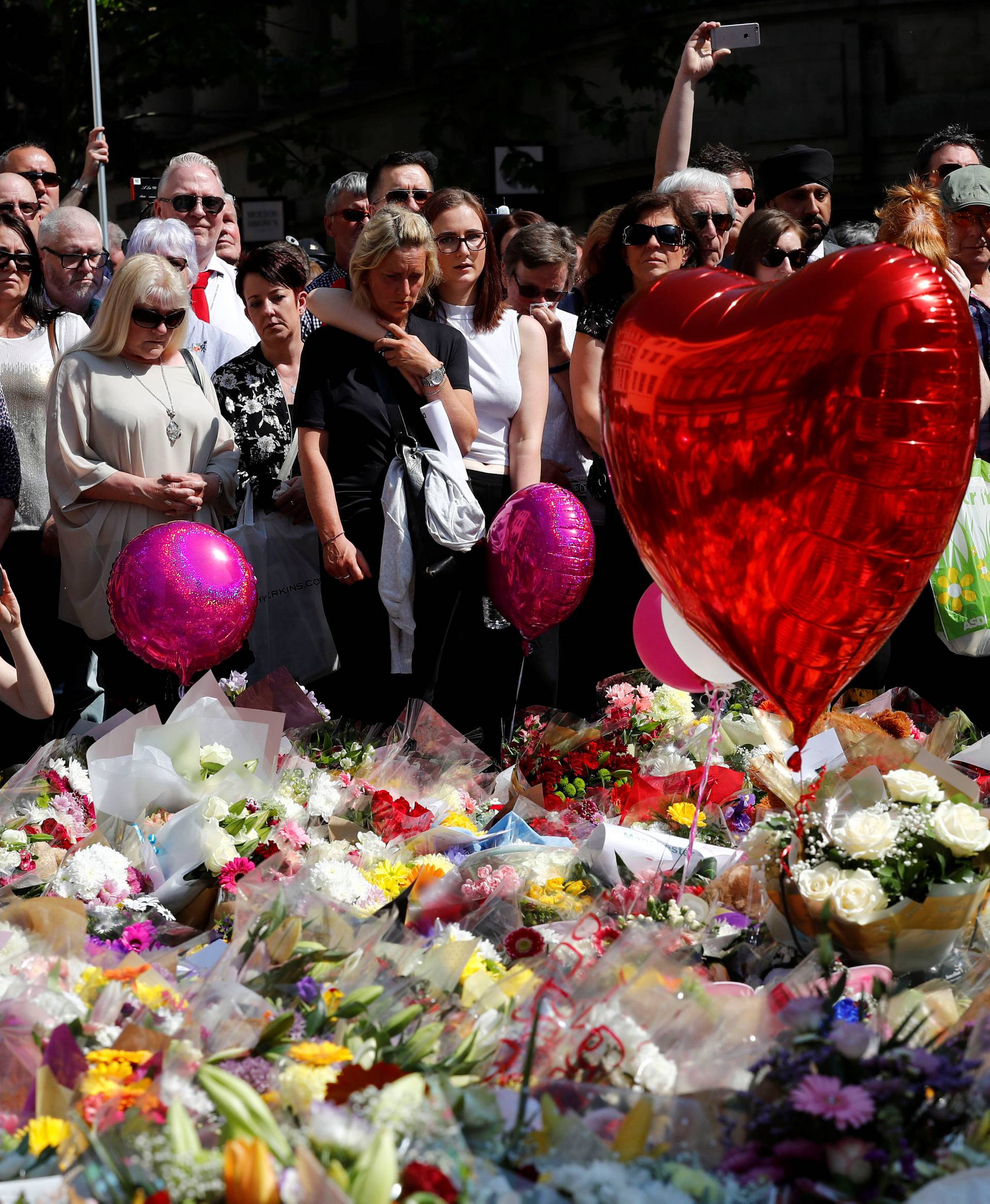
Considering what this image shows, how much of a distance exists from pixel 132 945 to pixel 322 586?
208 centimetres

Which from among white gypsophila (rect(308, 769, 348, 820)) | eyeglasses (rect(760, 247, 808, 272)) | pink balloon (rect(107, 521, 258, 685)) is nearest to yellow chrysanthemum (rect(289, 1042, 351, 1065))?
white gypsophila (rect(308, 769, 348, 820))

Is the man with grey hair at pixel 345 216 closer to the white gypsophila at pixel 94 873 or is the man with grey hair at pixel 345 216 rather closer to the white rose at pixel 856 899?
the white gypsophila at pixel 94 873

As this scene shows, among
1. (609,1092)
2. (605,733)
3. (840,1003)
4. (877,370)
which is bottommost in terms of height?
(605,733)

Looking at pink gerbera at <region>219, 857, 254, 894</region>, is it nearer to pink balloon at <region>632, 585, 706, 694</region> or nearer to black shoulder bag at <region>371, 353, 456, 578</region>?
pink balloon at <region>632, 585, 706, 694</region>

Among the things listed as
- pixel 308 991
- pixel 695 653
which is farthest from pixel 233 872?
pixel 695 653

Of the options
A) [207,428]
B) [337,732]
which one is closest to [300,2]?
[207,428]

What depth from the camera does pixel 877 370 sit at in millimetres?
2150

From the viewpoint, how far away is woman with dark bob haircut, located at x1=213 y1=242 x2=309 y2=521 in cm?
477

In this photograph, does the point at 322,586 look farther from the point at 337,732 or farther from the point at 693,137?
the point at 693,137

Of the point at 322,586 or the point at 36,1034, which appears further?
the point at 322,586

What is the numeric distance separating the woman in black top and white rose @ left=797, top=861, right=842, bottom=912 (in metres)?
2.04

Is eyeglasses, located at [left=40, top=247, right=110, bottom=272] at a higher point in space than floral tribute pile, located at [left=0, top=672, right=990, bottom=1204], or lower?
higher

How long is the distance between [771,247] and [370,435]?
1.42 meters

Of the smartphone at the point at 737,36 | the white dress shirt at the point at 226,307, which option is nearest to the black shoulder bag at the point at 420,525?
the white dress shirt at the point at 226,307
